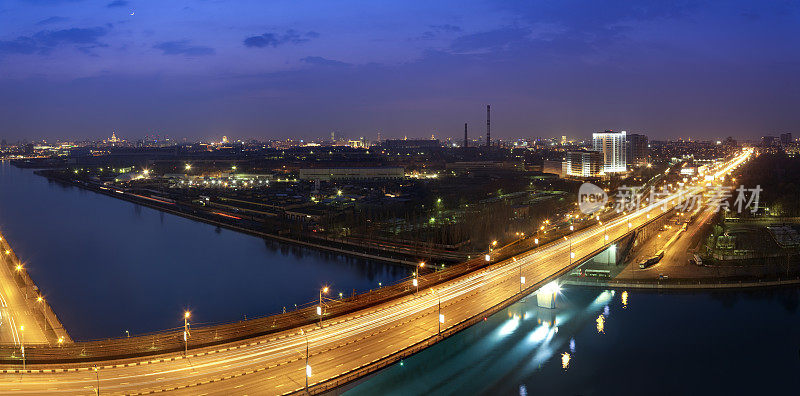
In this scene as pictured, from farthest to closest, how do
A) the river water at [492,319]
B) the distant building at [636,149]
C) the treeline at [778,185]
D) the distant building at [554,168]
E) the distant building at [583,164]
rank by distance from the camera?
the distant building at [636,149]
the distant building at [554,168]
the distant building at [583,164]
the treeline at [778,185]
the river water at [492,319]

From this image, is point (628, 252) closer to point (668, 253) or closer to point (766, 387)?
point (668, 253)

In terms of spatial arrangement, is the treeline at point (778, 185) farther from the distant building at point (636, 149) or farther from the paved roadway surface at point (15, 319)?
the paved roadway surface at point (15, 319)

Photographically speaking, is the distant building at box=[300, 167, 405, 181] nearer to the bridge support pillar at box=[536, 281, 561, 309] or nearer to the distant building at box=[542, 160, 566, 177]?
the distant building at box=[542, 160, 566, 177]

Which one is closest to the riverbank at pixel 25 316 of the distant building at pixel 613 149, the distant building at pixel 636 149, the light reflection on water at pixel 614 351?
the light reflection on water at pixel 614 351

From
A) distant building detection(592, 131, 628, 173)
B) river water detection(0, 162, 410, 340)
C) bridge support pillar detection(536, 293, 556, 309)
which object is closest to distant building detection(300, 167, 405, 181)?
river water detection(0, 162, 410, 340)

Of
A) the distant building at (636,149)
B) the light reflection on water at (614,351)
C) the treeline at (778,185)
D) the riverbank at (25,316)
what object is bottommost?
the light reflection on water at (614,351)

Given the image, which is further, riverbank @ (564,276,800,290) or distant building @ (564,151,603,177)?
distant building @ (564,151,603,177)
